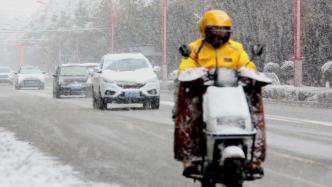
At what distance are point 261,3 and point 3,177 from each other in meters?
44.9

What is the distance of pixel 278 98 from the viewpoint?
3253cm

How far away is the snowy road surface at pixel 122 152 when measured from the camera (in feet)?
30.3

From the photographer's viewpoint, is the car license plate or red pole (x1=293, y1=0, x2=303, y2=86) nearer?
the car license plate

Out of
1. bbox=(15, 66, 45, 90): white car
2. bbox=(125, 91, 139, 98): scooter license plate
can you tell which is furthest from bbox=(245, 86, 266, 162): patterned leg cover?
bbox=(15, 66, 45, 90): white car

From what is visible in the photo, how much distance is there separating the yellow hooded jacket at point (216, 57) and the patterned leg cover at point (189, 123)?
225mm

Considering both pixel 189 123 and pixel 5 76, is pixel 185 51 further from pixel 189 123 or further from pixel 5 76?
pixel 5 76

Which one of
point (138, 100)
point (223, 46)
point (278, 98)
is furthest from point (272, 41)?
point (223, 46)

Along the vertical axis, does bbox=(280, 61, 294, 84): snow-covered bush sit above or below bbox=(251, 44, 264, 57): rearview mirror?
below

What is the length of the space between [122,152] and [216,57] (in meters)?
5.49

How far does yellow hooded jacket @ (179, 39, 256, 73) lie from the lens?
22.9 feet

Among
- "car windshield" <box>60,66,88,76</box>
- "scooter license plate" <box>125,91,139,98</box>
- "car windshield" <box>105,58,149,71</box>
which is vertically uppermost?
"car windshield" <box>105,58,149,71</box>

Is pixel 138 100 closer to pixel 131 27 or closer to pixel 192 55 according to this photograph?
pixel 192 55

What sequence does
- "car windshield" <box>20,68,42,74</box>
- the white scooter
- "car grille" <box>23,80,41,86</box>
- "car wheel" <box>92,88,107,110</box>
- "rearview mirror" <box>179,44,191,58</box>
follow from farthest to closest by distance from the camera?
"car windshield" <box>20,68,42,74</box> < "car grille" <box>23,80,41,86</box> < "car wheel" <box>92,88,107,110</box> < "rearview mirror" <box>179,44,191,58</box> < the white scooter

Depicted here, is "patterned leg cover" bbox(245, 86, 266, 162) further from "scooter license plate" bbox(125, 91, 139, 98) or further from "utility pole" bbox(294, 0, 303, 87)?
"utility pole" bbox(294, 0, 303, 87)
